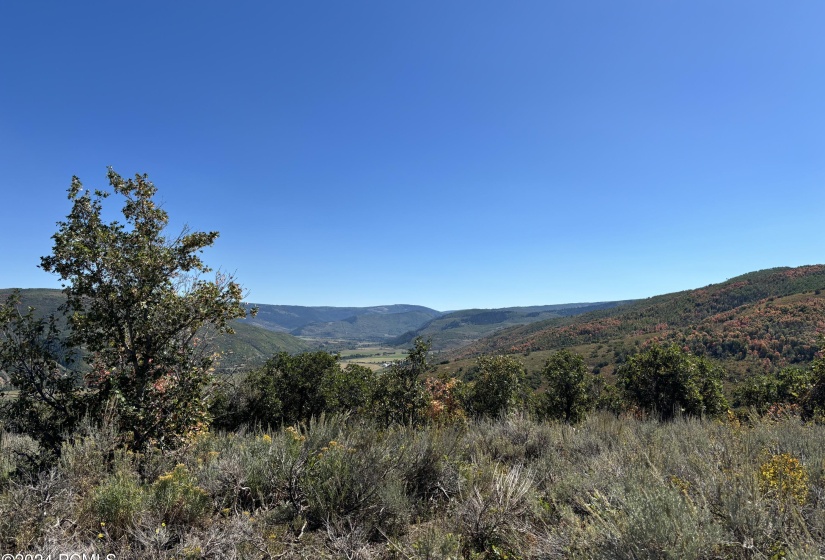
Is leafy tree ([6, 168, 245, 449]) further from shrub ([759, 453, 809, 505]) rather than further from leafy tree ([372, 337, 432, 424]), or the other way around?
leafy tree ([372, 337, 432, 424])

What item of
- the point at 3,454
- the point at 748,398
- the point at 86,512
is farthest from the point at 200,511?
the point at 748,398

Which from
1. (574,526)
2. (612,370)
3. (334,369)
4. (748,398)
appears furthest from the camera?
(612,370)

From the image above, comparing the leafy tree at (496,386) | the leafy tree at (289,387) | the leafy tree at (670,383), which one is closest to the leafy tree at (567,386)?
the leafy tree at (496,386)

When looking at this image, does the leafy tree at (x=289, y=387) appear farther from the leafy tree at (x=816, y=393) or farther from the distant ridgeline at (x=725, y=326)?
the leafy tree at (x=816, y=393)

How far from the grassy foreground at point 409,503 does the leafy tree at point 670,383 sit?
15349 millimetres

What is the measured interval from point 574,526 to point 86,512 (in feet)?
14.9

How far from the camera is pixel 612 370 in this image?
62.0 metres

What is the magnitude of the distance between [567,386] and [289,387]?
593 inches

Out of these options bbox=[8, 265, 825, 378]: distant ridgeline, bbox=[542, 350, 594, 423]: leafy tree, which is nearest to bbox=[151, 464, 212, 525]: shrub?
bbox=[8, 265, 825, 378]: distant ridgeline

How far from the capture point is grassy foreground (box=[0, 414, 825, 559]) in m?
2.87

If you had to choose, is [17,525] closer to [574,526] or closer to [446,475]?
[446,475]

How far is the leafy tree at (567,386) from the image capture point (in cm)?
2150

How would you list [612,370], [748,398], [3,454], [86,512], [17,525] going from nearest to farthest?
[17,525] < [86,512] < [3,454] < [748,398] < [612,370]

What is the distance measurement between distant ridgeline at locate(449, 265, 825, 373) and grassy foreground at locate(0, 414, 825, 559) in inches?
2384
